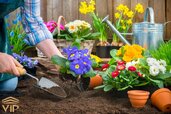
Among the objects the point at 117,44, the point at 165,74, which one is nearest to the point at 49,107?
the point at 165,74

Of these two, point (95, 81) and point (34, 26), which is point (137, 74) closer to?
point (95, 81)

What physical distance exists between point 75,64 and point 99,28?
1711 millimetres

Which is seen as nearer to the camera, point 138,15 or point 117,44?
point 117,44

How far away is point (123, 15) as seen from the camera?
352cm

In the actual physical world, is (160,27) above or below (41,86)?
above

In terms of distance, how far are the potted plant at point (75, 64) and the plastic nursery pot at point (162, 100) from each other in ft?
1.01

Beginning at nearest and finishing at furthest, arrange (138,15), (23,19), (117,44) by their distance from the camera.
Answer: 1. (23,19)
2. (117,44)
3. (138,15)

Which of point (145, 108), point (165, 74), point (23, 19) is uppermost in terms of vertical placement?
point (23, 19)

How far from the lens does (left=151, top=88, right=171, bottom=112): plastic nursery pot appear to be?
155 centimetres

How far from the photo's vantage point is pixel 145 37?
9.02 feet

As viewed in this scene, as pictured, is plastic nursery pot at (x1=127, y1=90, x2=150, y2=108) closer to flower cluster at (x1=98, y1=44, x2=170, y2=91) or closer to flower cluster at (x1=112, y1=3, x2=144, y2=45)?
flower cluster at (x1=98, y1=44, x2=170, y2=91)

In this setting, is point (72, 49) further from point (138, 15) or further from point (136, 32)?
point (138, 15)

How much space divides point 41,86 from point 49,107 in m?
0.28

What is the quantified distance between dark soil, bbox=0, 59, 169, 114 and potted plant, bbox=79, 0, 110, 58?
4.18 feet
